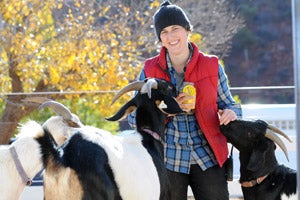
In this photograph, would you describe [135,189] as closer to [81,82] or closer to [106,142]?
[106,142]

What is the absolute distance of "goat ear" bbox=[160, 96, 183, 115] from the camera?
5301 millimetres

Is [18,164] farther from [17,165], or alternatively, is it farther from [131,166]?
[131,166]

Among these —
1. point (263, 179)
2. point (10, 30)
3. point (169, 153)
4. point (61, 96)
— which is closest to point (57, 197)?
point (169, 153)

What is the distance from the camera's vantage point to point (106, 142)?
196 inches

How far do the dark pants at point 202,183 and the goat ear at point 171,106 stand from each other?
414 mm

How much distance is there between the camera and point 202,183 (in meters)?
5.33

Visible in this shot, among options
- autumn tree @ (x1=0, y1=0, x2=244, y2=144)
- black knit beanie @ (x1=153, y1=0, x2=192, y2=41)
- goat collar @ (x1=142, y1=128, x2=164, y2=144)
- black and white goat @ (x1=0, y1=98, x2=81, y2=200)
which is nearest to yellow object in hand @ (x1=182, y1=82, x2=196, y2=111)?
goat collar @ (x1=142, y1=128, x2=164, y2=144)

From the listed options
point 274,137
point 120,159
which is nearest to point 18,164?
point 120,159

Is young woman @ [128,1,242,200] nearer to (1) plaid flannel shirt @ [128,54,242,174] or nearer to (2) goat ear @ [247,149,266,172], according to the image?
(1) plaid flannel shirt @ [128,54,242,174]

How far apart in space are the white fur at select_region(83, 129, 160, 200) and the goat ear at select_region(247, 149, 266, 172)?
3.22 ft

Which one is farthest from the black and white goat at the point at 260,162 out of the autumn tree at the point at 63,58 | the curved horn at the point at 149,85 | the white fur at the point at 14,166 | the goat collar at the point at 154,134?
the autumn tree at the point at 63,58

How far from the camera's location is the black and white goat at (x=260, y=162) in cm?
583

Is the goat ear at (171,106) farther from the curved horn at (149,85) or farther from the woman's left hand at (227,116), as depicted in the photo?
the woman's left hand at (227,116)

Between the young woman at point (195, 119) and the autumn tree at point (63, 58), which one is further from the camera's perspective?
the autumn tree at point (63, 58)
